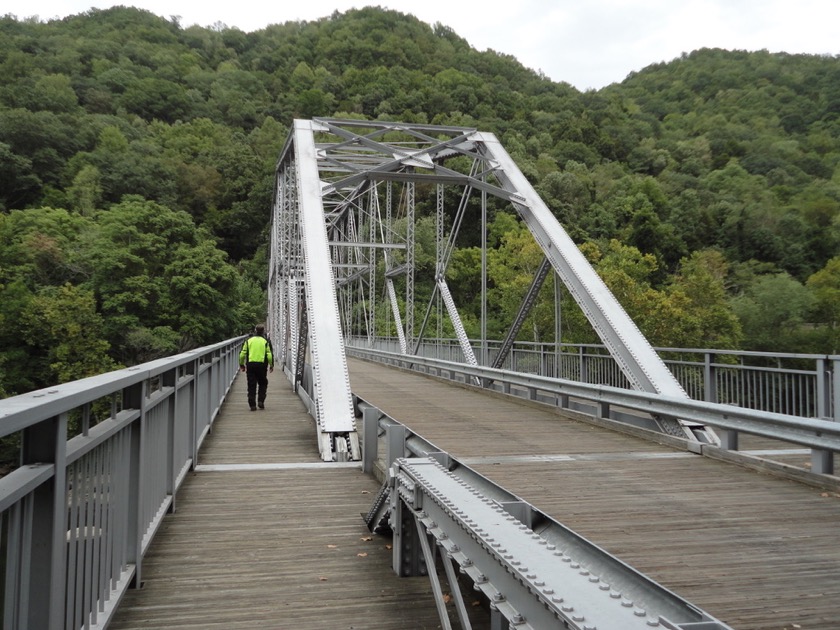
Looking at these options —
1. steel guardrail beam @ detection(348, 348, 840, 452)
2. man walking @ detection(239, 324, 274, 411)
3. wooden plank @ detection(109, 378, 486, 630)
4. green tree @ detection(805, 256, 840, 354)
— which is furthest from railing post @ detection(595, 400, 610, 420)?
green tree @ detection(805, 256, 840, 354)

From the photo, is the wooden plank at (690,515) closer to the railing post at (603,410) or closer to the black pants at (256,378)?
the railing post at (603,410)

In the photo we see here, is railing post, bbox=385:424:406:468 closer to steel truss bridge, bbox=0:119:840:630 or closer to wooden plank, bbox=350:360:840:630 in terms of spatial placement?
steel truss bridge, bbox=0:119:840:630

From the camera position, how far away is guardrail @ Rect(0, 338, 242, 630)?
2.10m

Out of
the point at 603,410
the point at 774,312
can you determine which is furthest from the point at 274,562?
the point at 774,312

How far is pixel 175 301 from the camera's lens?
41.7 m

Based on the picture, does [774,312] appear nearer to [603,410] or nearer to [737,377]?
[737,377]

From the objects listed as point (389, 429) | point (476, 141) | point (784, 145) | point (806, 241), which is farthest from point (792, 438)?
point (784, 145)

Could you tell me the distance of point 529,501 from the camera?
490cm

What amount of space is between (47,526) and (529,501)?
10.9 feet

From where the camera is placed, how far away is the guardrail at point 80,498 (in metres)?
2.10

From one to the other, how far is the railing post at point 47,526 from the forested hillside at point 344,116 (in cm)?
2325

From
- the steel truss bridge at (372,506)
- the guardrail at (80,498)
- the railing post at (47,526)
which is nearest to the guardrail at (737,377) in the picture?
the steel truss bridge at (372,506)

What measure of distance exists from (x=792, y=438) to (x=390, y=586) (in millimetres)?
3271

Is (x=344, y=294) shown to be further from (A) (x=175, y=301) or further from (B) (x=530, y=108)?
(B) (x=530, y=108)
